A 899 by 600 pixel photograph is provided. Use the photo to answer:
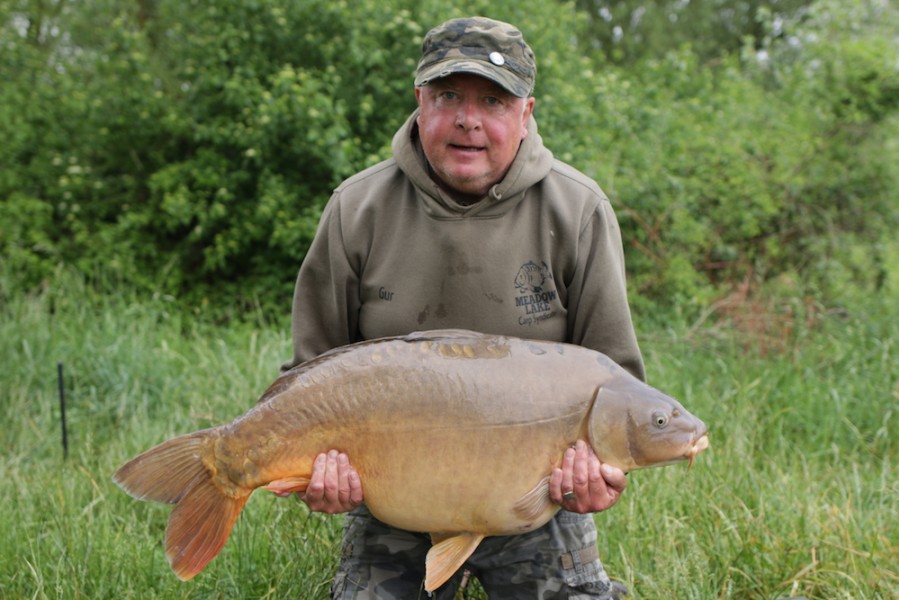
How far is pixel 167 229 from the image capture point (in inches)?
307

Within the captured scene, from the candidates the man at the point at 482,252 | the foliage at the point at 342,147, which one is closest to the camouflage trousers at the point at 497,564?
the man at the point at 482,252

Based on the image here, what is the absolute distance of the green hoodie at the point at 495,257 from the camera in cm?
241

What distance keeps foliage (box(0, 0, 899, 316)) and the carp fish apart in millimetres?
4427

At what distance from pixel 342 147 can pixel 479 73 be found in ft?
14.8

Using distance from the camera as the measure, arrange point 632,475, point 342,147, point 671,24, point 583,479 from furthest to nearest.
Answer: point 671,24 < point 342,147 < point 632,475 < point 583,479

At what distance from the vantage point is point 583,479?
83.4 inches

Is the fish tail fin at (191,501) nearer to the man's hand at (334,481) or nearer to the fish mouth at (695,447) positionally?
the man's hand at (334,481)

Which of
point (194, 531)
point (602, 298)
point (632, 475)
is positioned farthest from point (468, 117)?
point (632, 475)

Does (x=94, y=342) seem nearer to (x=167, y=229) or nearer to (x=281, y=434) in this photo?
(x=167, y=229)

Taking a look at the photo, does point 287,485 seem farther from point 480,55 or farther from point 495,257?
point 480,55

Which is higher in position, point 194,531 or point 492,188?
point 492,188

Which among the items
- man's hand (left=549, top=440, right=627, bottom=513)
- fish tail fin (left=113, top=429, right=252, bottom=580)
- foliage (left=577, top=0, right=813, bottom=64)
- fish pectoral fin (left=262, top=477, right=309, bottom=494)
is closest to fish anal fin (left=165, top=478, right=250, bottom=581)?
fish tail fin (left=113, top=429, right=252, bottom=580)

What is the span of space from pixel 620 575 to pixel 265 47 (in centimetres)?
559

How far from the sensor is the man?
92.5 inches
